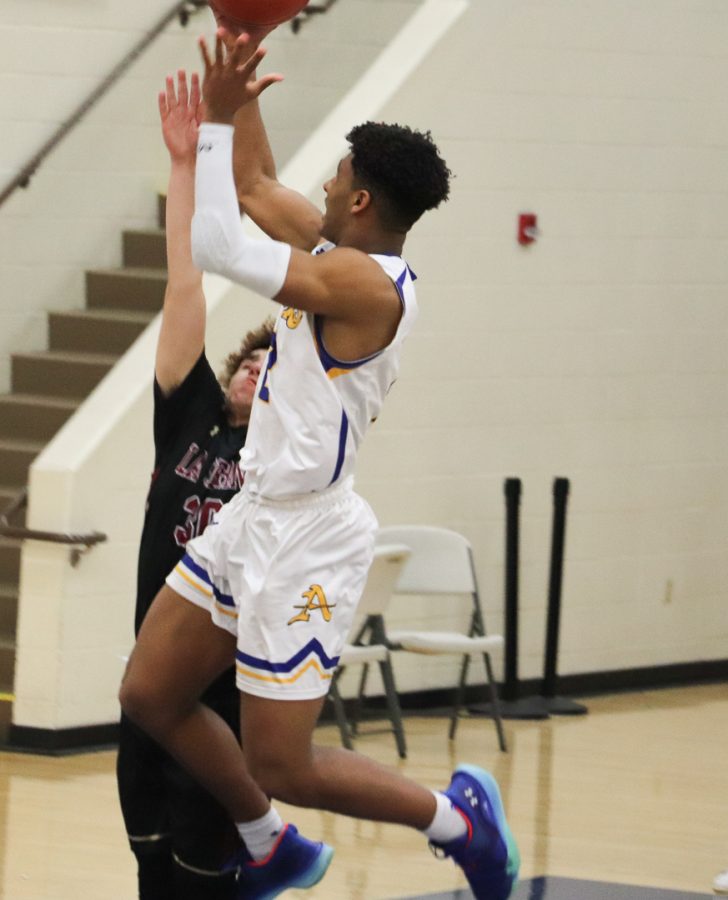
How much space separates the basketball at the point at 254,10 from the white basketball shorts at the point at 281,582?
93 centimetres

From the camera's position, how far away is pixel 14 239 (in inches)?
298

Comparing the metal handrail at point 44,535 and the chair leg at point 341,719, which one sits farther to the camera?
the chair leg at point 341,719

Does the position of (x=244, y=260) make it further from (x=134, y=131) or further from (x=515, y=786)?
(x=134, y=131)

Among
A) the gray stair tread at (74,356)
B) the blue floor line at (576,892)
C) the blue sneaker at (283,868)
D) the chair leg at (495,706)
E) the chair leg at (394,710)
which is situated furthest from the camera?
the gray stair tread at (74,356)

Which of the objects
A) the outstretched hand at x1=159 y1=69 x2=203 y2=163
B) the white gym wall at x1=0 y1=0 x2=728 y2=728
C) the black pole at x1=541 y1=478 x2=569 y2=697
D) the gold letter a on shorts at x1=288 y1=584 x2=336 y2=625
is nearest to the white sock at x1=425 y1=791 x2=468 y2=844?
the gold letter a on shorts at x1=288 y1=584 x2=336 y2=625

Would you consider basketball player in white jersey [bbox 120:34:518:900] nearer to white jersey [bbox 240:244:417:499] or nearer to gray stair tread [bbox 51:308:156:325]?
white jersey [bbox 240:244:417:499]

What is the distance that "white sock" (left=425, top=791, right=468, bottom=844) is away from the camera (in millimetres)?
3668

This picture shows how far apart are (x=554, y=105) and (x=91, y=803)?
3.45m

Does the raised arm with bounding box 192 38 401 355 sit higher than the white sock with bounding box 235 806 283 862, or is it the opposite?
the raised arm with bounding box 192 38 401 355

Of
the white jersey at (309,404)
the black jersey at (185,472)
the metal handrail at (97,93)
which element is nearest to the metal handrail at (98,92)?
the metal handrail at (97,93)

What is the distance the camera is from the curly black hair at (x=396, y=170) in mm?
3451

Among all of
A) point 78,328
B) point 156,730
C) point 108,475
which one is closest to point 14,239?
point 78,328

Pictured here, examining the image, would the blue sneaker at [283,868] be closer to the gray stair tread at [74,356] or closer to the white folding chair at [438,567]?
the white folding chair at [438,567]

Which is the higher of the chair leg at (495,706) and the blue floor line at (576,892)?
the chair leg at (495,706)
